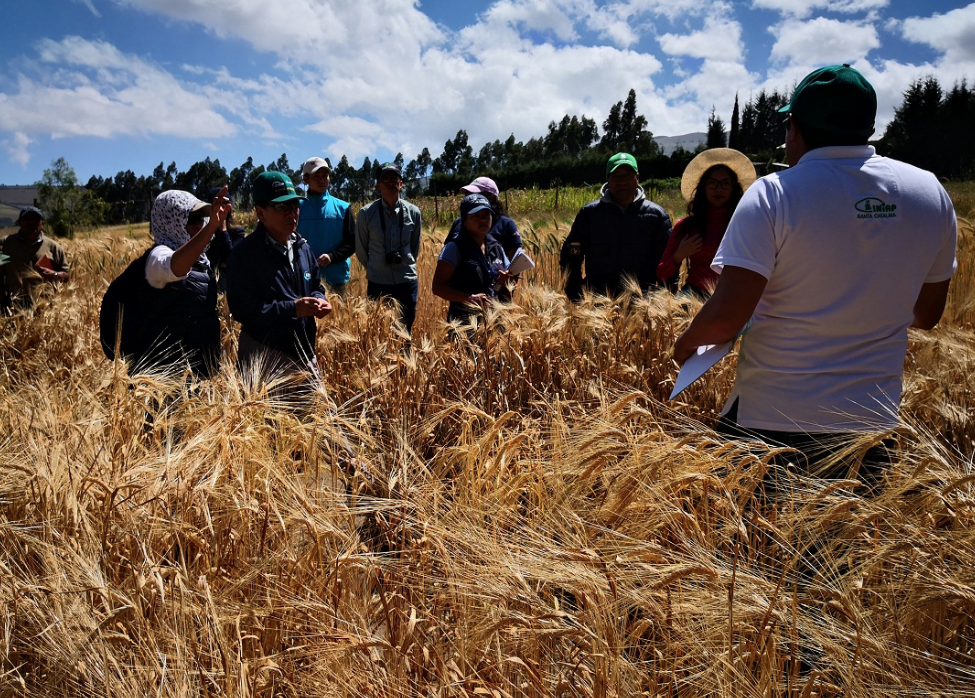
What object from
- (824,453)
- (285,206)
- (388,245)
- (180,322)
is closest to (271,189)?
(285,206)

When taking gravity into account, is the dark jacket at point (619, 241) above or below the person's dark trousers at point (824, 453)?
above

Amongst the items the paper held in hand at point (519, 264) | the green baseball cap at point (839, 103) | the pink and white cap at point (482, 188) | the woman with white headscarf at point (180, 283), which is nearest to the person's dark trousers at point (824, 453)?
the green baseball cap at point (839, 103)

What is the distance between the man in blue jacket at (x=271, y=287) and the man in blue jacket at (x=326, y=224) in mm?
1893

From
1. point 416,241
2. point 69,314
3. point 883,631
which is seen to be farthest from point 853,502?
point 69,314

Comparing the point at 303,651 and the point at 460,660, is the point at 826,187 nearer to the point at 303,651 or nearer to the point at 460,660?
the point at 460,660

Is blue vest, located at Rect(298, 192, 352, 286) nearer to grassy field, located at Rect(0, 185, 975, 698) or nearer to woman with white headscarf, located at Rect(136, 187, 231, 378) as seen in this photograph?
woman with white headscarf, located at Rect(136, 187, 231, 378)

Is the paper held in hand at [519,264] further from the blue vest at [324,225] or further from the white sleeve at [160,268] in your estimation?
the white sleeve at [160,268]

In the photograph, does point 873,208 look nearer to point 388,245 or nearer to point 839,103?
point 839,103

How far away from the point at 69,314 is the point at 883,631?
15.6ft

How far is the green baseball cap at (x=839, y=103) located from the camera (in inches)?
61.8

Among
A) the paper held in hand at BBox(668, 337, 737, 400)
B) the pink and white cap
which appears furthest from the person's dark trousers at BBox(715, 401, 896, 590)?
the pink and white cap

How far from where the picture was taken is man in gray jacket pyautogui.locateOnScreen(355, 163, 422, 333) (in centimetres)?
486

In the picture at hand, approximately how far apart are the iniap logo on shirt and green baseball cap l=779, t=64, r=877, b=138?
19 cm

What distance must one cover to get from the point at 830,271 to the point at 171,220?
251 centimetres
